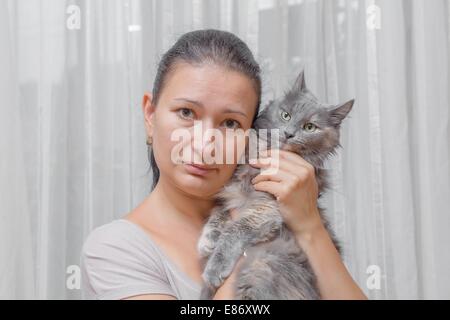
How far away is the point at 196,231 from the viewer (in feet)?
4.05

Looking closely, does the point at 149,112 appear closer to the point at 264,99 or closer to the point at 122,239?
the point at 122,239

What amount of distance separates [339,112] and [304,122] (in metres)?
0.11

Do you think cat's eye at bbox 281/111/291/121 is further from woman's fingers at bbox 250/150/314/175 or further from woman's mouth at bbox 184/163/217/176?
woman's mouth at bbox 184/163/217/176

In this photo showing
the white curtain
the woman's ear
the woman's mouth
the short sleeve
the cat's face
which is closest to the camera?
the short sleeve

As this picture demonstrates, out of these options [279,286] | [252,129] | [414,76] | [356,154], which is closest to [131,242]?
[279,286]

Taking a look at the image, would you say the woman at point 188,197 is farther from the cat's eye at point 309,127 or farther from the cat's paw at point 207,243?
the cat's eye at point 309,127

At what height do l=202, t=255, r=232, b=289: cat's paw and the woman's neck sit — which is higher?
the woman's neck

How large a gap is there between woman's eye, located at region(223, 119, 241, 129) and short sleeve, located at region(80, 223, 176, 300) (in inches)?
12.4

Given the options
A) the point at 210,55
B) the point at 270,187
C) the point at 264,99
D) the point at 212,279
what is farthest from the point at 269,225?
the point at 264,99

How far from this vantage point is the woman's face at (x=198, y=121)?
1.08 m

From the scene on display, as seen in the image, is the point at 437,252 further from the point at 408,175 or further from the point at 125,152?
the point at 125,152

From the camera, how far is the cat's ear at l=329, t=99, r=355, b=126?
1392mm

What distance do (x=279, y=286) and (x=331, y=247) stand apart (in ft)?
0.55

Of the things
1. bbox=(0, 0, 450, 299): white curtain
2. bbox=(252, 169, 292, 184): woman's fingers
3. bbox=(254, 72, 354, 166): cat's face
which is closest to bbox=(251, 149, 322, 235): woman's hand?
bbox=(252, 169, 292, 184): woman's fingers
